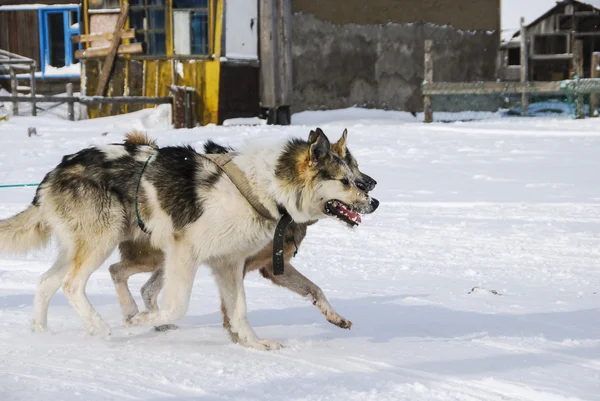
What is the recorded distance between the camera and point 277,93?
21.4 m

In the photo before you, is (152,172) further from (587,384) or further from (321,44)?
(321,44)

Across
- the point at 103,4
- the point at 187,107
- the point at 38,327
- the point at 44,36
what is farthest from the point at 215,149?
the point at 44,36

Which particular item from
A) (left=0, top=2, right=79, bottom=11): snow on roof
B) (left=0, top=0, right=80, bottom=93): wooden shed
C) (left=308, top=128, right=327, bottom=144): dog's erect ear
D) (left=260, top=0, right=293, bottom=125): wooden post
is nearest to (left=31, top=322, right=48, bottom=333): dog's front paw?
(left=308, top=128, right=327, bottom=144): dog's erect ear

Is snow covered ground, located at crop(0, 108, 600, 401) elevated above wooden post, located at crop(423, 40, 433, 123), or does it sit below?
below

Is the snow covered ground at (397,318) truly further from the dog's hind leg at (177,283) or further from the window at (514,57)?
the window at (514,57)

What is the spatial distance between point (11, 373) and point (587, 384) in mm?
2877

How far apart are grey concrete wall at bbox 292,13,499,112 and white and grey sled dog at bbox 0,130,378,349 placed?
1734 cm

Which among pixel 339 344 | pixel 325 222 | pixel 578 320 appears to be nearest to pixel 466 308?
pixel 578 320

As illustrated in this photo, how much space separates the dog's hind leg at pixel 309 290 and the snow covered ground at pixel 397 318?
0.10m

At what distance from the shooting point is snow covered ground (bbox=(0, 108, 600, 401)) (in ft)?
14.4

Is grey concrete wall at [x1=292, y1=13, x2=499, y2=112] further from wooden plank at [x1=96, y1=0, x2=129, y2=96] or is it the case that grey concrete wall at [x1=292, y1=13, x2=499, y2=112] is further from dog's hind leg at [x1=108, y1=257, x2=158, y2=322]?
dog's hind leg at [x1=108, y1=257, x2=158, y2=322]

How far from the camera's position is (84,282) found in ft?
18.0

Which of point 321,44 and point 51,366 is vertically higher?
point 321,44

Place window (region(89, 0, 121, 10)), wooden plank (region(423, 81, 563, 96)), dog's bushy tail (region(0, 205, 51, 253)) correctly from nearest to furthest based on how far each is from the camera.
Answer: dog's bushy tail (region(0, 205, 51, 253)) < wooden plank (region(423, 81, 563, 96)) < window (region(89, 0, 121, 10))
